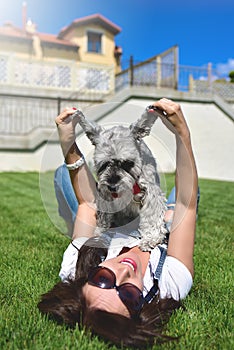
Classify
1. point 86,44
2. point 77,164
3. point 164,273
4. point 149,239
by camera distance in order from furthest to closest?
point 86,44
point 77,164
point 149,239
point 164,273

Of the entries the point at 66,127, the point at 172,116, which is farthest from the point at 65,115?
the point at 172,116

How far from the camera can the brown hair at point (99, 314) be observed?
1916 mm

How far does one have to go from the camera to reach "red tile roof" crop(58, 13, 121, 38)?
32375mm

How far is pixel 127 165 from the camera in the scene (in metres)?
2.32

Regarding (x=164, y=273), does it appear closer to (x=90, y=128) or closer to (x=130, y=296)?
(x=130, y=296)

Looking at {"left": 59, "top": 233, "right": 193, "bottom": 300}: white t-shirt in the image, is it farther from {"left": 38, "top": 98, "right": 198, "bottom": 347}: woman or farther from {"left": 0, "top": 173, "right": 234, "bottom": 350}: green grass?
{"left": 0, "top": 173, "right": 234, "bottom": 350}: green grass

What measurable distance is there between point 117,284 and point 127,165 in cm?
68

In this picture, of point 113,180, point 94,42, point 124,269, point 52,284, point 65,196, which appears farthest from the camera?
point 94,42

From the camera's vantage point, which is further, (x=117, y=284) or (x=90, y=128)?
(x=90, y=128)

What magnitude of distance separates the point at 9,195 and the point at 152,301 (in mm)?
6992

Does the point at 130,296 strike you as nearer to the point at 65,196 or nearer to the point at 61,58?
the point at 65,196

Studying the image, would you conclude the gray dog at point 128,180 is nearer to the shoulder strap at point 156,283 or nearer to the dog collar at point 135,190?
the dog collar at point 135,190

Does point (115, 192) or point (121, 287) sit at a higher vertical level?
point (115, 192)

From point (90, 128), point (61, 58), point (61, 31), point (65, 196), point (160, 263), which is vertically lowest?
point (160, 263)
